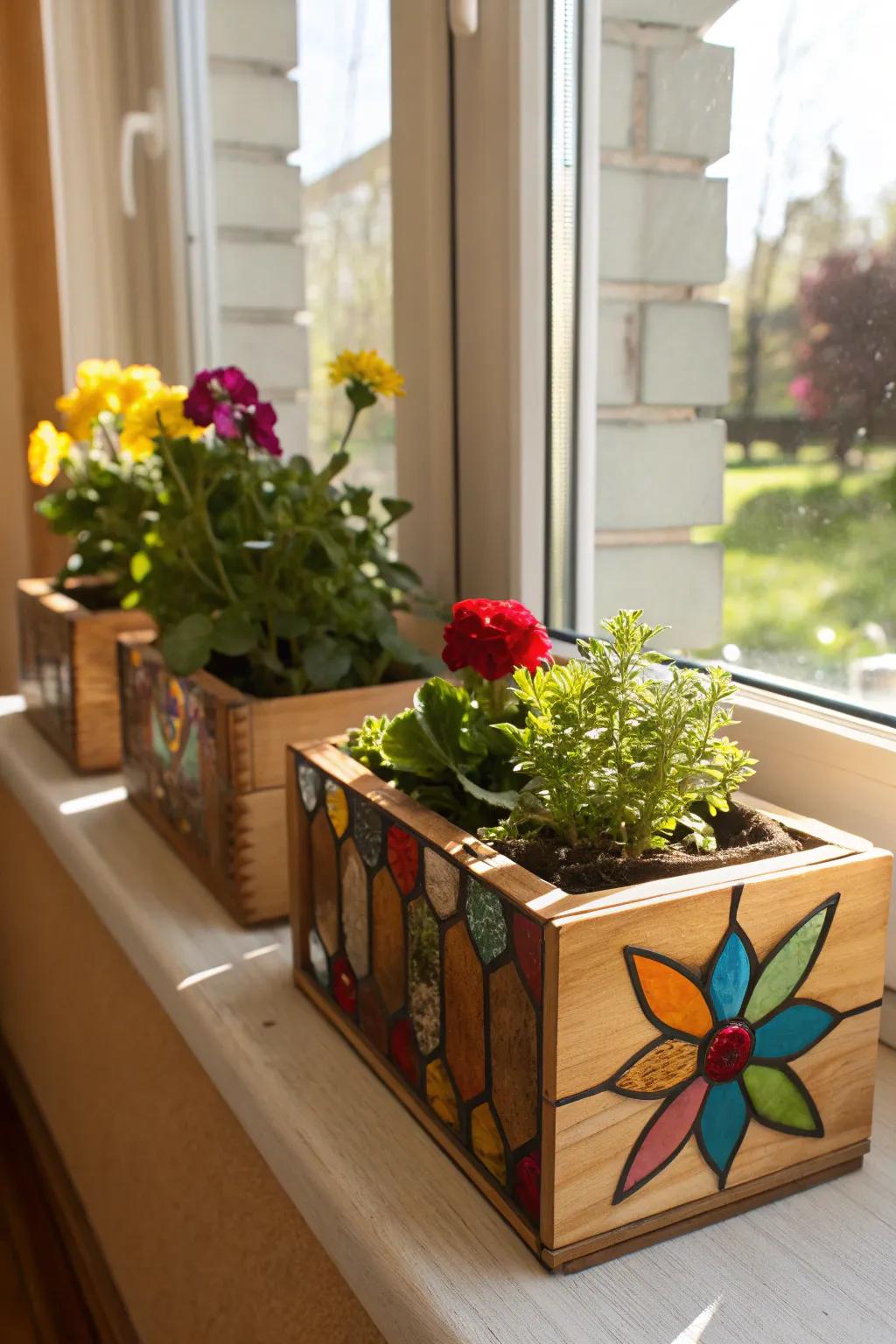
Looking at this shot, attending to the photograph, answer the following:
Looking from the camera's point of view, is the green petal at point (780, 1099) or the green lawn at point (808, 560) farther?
the green lawn at point (808, 560)

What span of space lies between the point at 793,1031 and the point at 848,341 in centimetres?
40

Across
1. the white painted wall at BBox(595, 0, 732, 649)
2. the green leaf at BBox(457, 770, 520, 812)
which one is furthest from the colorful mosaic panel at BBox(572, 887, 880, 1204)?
the white painted wall at BBox(595, 0, 732, 649)

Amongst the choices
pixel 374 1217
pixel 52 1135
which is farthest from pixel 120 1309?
pixel 374 1217

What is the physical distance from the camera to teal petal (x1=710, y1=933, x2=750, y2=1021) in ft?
1.74

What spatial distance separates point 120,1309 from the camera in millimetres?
1232

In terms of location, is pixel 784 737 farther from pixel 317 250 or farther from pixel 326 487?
pixel 317 250

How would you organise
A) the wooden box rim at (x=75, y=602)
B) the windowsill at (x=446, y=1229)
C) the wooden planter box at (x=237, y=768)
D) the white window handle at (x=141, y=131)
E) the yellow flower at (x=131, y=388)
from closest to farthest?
the windowsill at (x=446, y=1229), the wooden planter box at (x=237, y=768), the yellow flower at (x=131, y=388), the wooden box rim at (x=75, y=602), the white window handle at (x=141, y=131)

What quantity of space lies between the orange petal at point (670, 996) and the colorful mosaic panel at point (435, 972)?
5 centimetres

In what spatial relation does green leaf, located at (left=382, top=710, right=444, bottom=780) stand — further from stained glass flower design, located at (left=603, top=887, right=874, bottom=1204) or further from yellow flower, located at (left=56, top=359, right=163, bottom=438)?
yellow flower, located at (left=56, top=359, right=163, bottom=438)

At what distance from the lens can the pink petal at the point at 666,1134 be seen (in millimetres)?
530

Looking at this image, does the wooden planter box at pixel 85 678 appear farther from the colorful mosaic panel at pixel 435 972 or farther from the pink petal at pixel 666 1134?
the pink petal at pixel 666 1134

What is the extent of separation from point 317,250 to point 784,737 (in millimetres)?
956

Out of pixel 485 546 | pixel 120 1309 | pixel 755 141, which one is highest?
pixel 755 141

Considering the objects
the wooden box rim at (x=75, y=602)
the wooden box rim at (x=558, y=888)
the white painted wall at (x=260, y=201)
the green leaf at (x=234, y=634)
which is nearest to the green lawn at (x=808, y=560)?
the wooden box rim at (x=558, y=888)
